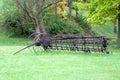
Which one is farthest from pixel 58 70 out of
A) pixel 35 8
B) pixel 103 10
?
pixel 35 8

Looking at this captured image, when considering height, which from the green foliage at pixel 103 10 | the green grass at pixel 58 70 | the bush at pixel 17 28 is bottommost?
the bush at pixel 17 28

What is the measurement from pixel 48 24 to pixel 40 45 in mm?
20008

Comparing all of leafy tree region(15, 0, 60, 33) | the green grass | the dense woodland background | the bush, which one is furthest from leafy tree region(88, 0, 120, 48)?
the green grass

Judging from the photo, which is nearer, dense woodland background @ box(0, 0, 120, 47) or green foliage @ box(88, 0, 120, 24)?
green foliage @ box(88, 0, 120, 24)

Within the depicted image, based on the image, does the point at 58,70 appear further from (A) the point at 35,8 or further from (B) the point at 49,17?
→ (B) the point at 49,17

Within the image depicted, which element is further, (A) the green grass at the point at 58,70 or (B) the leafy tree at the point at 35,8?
(B) the leafy tree at the point at 35,8

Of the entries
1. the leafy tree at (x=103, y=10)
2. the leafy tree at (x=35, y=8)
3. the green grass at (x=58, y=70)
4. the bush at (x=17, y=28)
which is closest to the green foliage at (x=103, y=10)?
the leafy tree at (x=103, y=10)

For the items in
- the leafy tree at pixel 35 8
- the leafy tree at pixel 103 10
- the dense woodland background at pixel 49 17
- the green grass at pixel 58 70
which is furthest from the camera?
the leafy tree at pixel 35 8

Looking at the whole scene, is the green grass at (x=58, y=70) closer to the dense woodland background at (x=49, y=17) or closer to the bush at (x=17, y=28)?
the dense woodland background at (x=49, y=17)

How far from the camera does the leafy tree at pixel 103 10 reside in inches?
1135

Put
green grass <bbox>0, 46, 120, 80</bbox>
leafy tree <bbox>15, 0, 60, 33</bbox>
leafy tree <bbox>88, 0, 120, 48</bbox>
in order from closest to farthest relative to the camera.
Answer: green grass <bbox>0, 46, 120, 80</bbox>
leafy tree <bbox>88, 0, 120, 48</bbox>
leafy tree <bbox>15, 0, 60, 33</bbox>

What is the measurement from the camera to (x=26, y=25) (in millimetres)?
39250

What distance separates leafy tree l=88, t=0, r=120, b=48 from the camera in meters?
28.8

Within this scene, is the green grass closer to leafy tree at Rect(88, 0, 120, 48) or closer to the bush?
leafy tree at Rect(88, 0, 120, 48)
